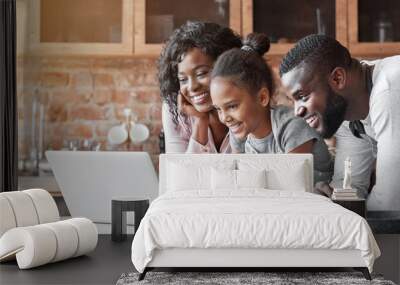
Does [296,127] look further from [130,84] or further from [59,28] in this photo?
[59,28]

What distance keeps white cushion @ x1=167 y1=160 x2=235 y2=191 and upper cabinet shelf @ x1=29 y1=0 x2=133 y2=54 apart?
1464 mm

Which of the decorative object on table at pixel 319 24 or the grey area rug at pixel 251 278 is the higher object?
the decorative object on table at pixel 319 24

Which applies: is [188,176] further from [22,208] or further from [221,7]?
[221,7]

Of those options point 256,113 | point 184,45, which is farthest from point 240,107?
point 184,45

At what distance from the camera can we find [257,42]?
648 centimetres

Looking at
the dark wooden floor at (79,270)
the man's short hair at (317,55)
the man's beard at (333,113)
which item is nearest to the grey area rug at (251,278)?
the dark wooden floor at (79,270)

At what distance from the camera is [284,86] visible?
636cm

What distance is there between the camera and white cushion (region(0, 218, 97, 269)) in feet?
15.3

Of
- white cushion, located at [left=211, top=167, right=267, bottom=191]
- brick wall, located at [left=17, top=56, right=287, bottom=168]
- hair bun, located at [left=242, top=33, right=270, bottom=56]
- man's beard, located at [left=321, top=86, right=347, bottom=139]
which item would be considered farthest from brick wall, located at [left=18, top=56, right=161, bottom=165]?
man's beard, located at [left=321, top=86, right=347, bottom=139]

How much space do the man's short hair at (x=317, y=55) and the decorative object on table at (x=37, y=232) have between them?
8.30 ft

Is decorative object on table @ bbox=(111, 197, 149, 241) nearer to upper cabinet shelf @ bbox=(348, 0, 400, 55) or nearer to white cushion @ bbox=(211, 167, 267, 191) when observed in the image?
white cushion @ bbox=(211, 167, 267, 191)

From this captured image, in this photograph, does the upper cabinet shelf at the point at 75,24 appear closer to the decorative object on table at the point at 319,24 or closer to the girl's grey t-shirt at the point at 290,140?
the girl's grey t-shirt at the point at 290,140

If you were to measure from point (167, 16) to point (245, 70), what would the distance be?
3.10ft

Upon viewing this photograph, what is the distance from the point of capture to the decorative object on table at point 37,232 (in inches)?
184
